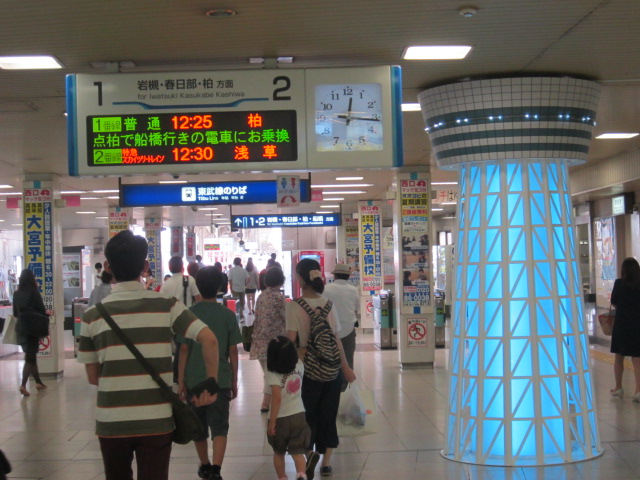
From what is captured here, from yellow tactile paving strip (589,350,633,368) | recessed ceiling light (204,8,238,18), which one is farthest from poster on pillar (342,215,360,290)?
recessed ceiling light (204,8,238,18)

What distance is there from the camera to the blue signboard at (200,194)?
30.5 ft

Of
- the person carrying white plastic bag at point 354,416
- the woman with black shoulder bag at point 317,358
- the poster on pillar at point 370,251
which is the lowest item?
the person carrying white plastic bag at point 354,416

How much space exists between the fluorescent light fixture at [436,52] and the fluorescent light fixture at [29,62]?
2.69 m

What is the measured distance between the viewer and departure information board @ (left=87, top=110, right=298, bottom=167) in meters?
5.52

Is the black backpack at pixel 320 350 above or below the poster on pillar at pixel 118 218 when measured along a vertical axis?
below

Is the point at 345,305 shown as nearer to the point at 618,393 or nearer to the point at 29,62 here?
the point at 29,62

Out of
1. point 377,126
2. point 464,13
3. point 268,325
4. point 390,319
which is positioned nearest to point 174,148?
point 377,126

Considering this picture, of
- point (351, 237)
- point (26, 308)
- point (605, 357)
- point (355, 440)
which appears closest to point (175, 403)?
point (355, 440)

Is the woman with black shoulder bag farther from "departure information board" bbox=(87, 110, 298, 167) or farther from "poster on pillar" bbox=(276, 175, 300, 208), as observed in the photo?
"poster on pillar" bbox=(276, 175, 300, 208)

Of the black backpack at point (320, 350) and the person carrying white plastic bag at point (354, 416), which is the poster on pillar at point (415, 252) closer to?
the person carrying white plastic bag at point (354, 416)

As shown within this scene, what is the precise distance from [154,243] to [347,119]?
63.9 ft

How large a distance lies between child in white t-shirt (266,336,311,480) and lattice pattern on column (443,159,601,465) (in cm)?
167

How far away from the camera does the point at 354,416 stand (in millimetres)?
6402

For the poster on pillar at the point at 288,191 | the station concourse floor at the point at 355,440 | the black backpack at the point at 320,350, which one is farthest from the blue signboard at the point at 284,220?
the black backpack at the point at 320,350
